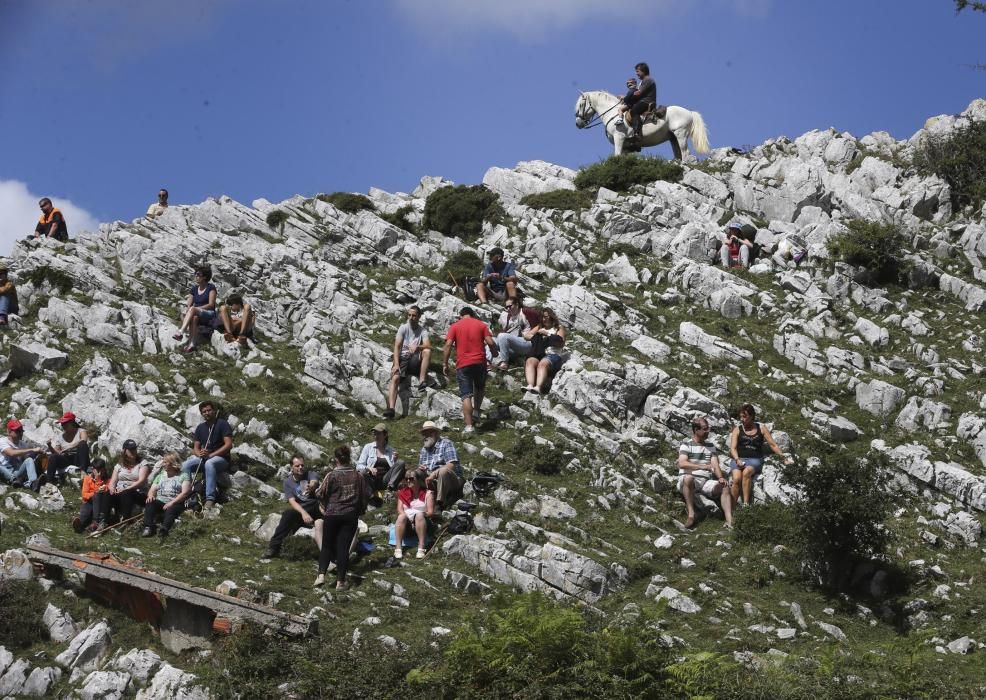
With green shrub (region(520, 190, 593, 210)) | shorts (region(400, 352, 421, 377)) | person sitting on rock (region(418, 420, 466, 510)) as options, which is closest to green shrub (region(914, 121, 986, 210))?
green shrub (region(520, 190, 593, 210))

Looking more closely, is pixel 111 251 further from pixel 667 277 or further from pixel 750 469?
pixel 750 469

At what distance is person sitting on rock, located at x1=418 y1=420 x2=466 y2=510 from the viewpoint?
16.3 m

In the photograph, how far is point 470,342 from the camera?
1953cm

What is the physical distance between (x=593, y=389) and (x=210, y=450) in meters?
7.28

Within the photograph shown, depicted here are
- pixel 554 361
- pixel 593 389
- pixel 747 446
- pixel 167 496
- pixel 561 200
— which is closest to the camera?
pixel 167 496

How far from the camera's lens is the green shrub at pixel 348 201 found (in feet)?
107

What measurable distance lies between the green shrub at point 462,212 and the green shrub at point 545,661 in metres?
21.7

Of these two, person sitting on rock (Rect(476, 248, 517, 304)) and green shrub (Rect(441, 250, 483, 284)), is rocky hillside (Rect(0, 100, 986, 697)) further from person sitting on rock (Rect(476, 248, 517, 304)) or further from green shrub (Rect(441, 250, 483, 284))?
person sitting on rock (Rect(476, 248, 517, 304))

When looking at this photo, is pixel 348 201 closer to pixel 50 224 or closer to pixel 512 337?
pixel 50 224

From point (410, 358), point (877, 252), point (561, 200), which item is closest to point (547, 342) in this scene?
point (410, 358)

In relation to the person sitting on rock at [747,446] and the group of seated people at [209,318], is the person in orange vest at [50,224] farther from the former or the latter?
the person sitting on rock at [747,446]

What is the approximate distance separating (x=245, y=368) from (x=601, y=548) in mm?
9624

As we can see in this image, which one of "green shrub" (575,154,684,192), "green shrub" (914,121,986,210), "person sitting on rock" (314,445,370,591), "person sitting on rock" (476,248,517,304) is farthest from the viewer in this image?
"green shrub" (575,154,684,192)

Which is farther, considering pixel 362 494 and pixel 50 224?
pixel 50 224
